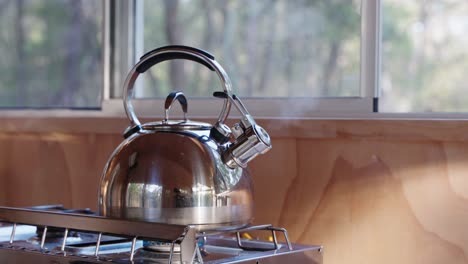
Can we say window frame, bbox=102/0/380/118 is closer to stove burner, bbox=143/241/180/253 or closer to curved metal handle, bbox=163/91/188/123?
curved metal handle, bbox=163/91/188/123

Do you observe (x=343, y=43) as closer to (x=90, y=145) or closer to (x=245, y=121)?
(x=245, y=121)

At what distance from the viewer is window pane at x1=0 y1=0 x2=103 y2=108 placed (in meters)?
1.99

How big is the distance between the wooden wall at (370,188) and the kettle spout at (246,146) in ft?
0.83

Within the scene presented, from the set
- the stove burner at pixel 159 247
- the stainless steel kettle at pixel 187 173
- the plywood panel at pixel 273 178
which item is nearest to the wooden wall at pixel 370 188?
the plywood panel at pixel 273 178

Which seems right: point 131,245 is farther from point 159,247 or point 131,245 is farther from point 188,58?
point 188,58

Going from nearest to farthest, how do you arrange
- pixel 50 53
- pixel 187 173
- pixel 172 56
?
pixel 187 173, pixel 172 56, pixel 50 53

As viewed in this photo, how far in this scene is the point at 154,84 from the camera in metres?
1.87

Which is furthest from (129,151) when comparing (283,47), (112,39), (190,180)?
(112,39)

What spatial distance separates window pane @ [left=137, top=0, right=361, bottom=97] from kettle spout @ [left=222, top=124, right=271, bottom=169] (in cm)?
42

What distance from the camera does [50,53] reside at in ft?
6.81

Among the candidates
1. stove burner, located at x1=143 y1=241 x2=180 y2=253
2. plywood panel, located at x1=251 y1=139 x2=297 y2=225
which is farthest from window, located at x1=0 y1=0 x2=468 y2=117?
stove burner, located at x1=143 y1=241 x2=180 y2=253

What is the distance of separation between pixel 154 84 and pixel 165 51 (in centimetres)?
58

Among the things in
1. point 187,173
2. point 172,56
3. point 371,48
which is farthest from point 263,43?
point 187,173

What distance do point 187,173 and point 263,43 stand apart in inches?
22.8
